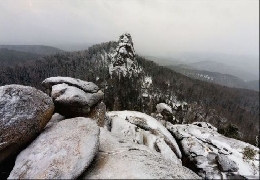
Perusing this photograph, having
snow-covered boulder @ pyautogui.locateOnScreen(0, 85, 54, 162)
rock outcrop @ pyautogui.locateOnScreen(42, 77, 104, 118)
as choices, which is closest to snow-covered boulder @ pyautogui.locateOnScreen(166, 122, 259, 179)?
rock outcrop @ pyautogui.locateOnScreen(42, 77, 104, 118)

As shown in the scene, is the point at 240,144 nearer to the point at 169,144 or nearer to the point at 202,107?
the point at 169,144

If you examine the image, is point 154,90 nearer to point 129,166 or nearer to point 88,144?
point 88,144

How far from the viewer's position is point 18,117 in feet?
29.6

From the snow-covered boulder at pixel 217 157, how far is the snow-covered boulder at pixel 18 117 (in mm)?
17522

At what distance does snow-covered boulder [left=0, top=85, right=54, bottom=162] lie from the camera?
8.64 m

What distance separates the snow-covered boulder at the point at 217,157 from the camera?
2100 centimetres

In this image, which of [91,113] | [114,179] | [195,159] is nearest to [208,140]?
[195,159]

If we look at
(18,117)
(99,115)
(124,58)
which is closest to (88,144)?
(18,117)

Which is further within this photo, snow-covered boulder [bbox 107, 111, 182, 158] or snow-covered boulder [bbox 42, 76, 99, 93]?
Answer: snow-covered boulder [bbox 107, 111, 182, 158]

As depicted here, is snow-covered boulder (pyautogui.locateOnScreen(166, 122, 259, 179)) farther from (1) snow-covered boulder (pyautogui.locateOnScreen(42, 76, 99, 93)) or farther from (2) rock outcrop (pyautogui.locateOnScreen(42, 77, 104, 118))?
(1) snow-covered boulder (pyautogui.locateOnScreen(42, 76, 99, 93))

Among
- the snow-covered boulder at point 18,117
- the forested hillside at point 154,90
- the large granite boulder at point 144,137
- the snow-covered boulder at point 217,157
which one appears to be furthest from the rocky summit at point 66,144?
the forested hillside at point 154,90

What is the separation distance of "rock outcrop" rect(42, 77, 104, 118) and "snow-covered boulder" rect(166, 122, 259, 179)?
1330 cm

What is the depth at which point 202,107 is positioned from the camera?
12156 cm

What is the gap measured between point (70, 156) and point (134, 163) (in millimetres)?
2734
